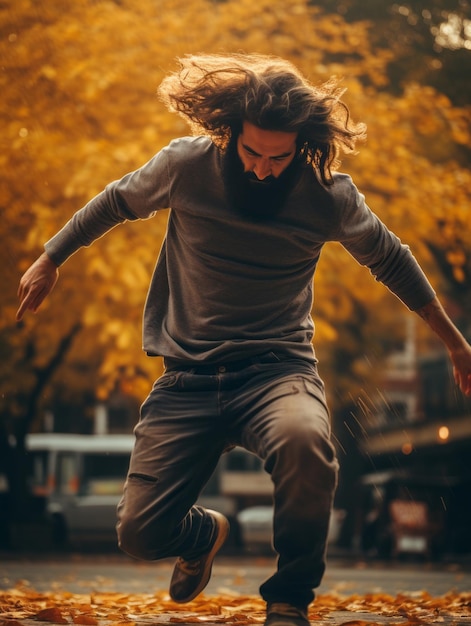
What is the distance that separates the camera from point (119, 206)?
190 inches

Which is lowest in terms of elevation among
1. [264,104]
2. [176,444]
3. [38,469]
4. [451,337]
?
[38,469]

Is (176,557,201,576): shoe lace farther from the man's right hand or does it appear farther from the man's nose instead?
the man's nose

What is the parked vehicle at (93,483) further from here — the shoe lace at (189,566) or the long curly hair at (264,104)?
the long curly hair at (264,104)

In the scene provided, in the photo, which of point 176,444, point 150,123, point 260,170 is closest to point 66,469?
point 150,123

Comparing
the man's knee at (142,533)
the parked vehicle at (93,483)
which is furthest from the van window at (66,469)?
the man's knee at (142,533)

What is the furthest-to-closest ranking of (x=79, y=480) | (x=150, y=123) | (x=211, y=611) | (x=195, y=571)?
(x=79, y=480) → (x=150, y=123) → (x=211, y=611) → (x=195, y=571)

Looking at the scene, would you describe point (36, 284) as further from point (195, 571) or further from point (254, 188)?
point (195, 571)

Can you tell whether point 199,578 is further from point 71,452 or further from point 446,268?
point 71,452

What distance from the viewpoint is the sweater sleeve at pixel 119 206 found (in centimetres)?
465

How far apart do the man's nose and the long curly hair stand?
0.41 feet

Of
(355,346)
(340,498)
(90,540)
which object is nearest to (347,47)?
(355,346)

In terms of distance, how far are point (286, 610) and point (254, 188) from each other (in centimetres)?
143

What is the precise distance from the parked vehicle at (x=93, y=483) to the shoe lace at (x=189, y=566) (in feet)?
69.0

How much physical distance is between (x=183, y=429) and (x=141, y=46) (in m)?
10.7
